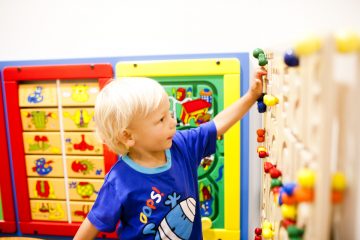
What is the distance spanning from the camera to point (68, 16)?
3.05ft

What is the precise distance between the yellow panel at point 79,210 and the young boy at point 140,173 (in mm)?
331

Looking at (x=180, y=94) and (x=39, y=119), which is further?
(x=39, y=119)

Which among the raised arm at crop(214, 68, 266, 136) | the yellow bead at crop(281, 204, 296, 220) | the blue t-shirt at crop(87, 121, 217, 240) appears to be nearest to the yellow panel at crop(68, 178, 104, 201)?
the blue t-shirt at crop(87, 121, 217, 240)

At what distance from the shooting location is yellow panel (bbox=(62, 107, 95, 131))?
0.95 m

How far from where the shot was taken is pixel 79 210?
100 centimetres

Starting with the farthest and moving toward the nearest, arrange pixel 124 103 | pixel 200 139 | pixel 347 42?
pixel 200 139
pixel 124 103
pixel 347 42

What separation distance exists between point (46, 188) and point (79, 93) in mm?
329

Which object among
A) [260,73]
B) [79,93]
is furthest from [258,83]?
[79,93]

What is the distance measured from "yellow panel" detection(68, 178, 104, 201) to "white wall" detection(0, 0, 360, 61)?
0.38 meters

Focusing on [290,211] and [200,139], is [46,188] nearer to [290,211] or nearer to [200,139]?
[200,139]

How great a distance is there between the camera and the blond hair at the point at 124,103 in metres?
0.64

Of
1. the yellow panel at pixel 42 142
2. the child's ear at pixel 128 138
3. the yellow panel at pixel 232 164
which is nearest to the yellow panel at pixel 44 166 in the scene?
the yellow panel at pixel 42 142

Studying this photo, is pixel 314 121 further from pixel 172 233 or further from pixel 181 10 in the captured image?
pixel 181 10

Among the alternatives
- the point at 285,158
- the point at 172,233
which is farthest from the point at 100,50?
the point at 285,158
